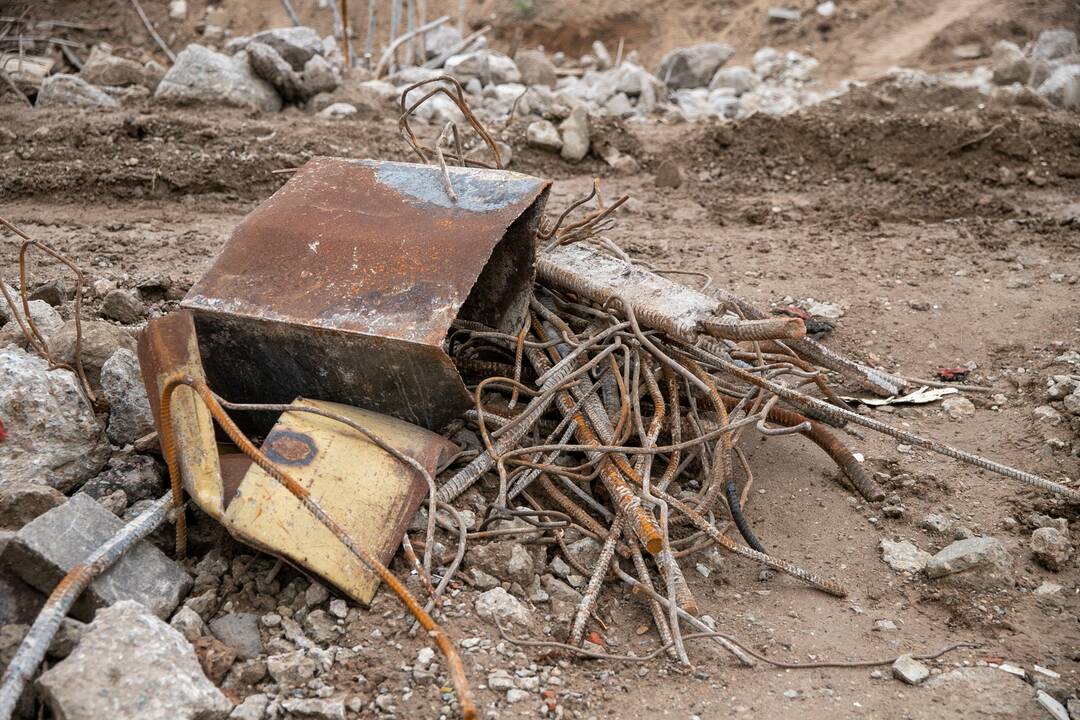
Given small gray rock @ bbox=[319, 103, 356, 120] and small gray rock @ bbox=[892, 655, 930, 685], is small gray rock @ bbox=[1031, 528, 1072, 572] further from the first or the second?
small gray rock @ bbox=[319, 103, 356, 120]

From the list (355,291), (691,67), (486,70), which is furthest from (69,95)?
(691,67)

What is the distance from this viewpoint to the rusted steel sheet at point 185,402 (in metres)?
2.51

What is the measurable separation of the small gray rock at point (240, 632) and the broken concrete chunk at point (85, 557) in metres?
0.15

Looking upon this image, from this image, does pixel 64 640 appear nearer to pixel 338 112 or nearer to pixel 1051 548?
pixel 1051 548

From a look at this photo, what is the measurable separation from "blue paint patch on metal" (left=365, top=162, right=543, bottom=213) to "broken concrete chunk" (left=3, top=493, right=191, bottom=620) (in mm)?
1433

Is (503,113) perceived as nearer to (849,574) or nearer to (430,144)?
(430,144)

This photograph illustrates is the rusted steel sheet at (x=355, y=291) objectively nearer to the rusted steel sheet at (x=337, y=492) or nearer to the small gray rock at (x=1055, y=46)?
the rusted steel sheet at (x=337, y=492)

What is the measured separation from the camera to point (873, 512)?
10.7 feet

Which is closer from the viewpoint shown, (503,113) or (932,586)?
(932,586)

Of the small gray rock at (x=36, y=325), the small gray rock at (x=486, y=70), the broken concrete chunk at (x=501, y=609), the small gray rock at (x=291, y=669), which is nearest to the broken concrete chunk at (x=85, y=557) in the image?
the small gray rock at (x=291, y=669)

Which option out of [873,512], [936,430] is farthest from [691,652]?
[936,430]

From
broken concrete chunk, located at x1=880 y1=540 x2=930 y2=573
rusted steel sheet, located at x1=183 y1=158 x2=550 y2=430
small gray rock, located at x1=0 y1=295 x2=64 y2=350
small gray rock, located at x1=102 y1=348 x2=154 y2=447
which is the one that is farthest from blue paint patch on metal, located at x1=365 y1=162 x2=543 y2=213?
broken concrete chunk, located at x1=880 y1=540 x2=930 y2=573

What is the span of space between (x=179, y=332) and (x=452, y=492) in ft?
3.11

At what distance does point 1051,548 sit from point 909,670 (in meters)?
0.80
